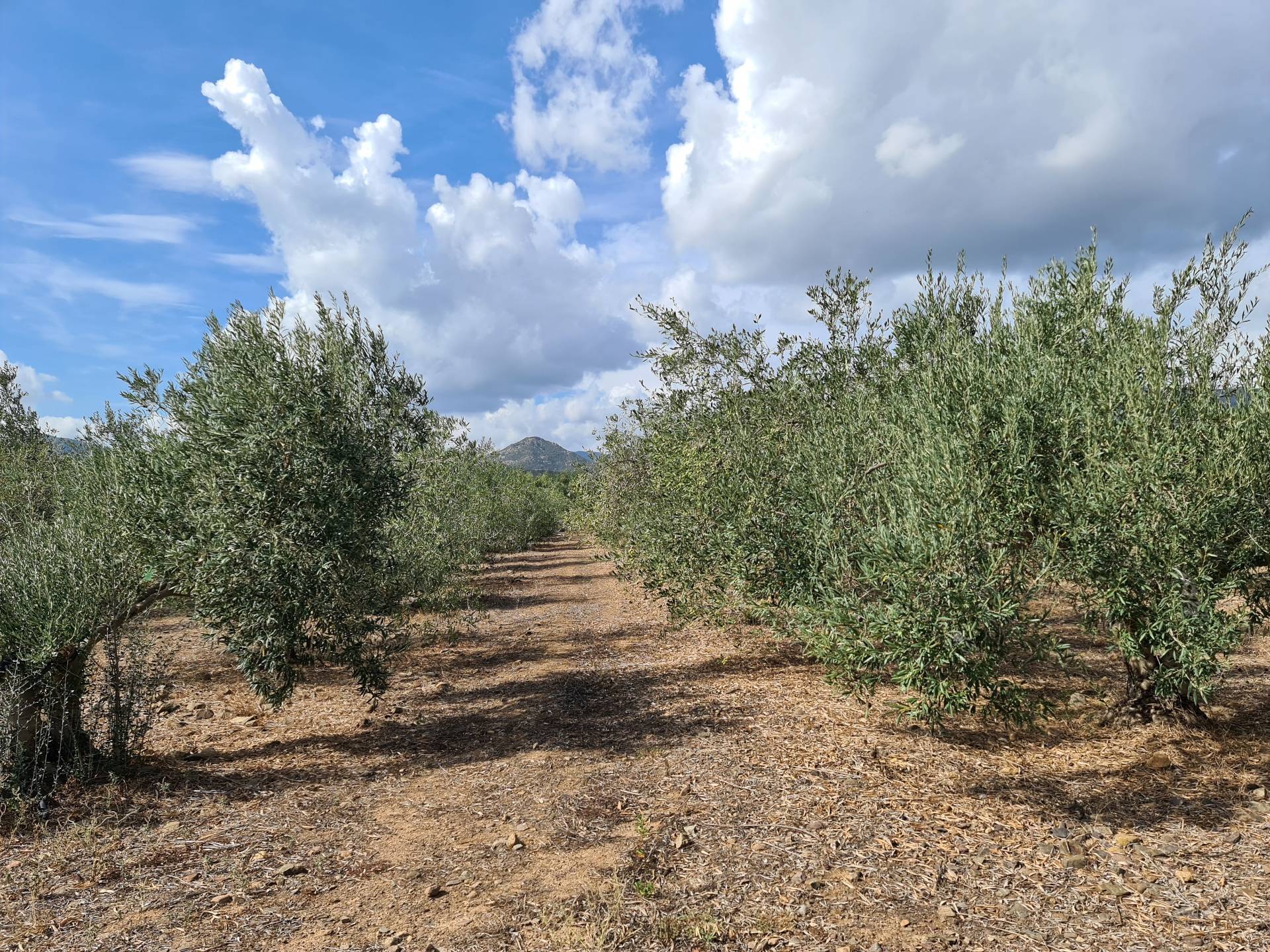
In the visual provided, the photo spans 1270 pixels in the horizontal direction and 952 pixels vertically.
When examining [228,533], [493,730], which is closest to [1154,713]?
[493,730]

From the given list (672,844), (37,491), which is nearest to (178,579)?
(672,844)

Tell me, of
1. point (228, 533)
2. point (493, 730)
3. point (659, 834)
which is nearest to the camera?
point (659, 834)

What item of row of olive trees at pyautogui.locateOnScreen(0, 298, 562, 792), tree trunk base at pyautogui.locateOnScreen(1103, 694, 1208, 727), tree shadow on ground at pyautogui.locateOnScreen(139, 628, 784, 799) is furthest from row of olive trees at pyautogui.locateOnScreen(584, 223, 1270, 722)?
row of olive trees at pyautogui.locateOnScreen(0, 298, 562, 792)

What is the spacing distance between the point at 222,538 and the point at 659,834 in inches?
260

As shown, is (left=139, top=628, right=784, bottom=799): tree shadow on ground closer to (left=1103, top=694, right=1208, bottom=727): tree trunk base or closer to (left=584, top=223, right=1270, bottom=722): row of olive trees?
(left=584, top=223, right=1270, bottom=722): row of olive trees

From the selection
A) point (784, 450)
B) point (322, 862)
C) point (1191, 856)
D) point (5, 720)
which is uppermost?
point (784, 450)

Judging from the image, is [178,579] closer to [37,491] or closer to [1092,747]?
[1092,747]

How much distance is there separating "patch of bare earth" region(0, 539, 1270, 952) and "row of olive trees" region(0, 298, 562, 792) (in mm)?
1226

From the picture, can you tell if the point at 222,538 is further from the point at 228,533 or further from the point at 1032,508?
the point at 1032,508

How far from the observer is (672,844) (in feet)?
23.9

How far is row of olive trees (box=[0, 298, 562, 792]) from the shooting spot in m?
8.23

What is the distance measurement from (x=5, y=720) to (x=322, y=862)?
3859 mm

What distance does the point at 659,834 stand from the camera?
297 inches

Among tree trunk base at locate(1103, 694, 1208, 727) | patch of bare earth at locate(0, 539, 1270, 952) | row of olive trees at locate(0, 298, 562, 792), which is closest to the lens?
patch of bare earth at locate(0, 539, 1270, 952)
